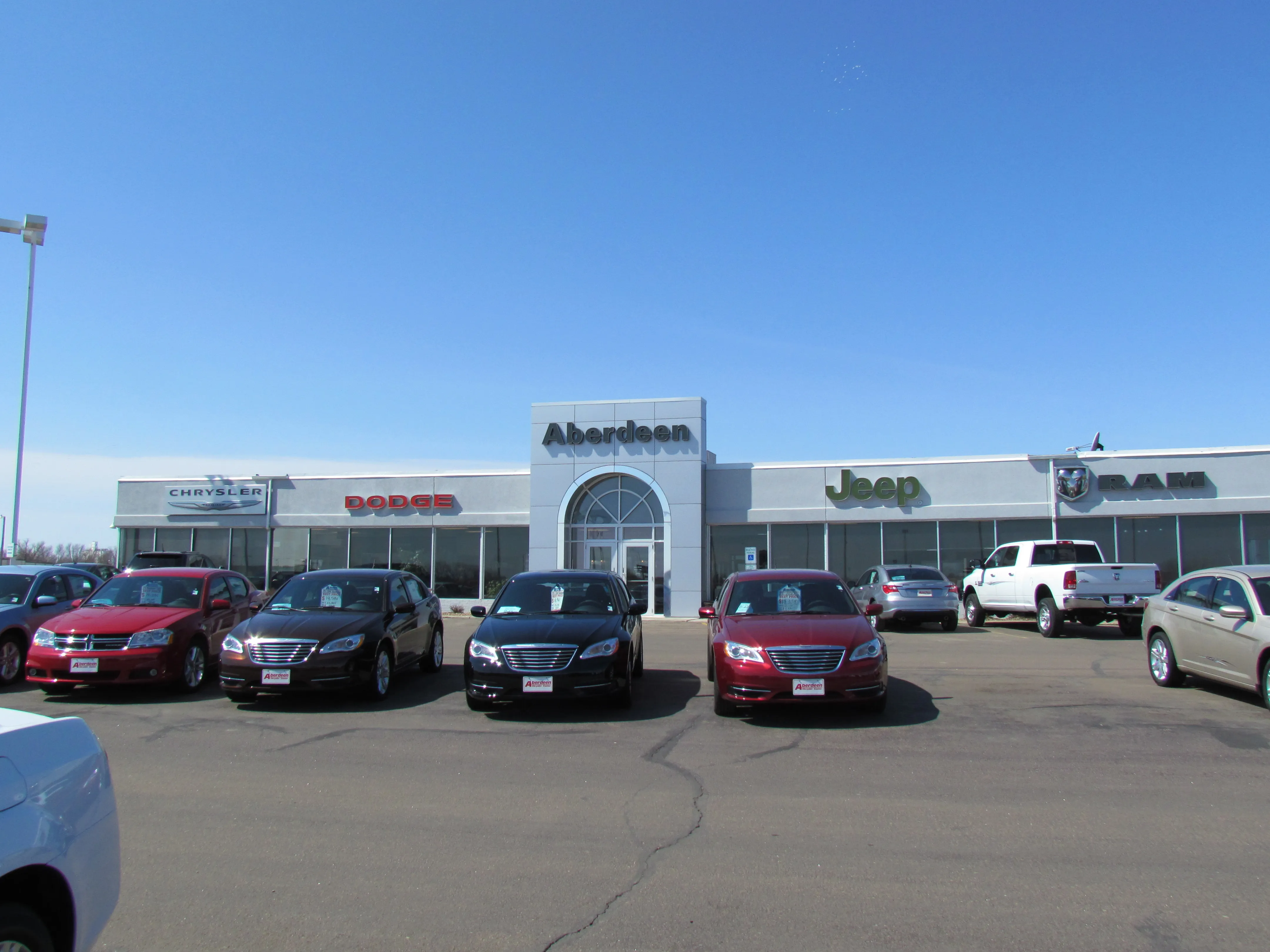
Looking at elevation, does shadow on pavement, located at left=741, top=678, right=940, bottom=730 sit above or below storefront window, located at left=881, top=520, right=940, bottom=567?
below

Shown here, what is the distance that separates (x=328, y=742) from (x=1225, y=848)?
23.4 ft

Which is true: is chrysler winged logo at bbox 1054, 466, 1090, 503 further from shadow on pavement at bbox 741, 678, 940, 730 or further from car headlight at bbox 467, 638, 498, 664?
car headlight at bbox 467, 638, 498, 664

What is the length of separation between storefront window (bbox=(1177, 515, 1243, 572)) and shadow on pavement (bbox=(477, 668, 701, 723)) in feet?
59.9

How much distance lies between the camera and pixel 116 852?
3439mm

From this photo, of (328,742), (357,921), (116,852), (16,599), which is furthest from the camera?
(16,599)

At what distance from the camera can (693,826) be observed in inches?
236

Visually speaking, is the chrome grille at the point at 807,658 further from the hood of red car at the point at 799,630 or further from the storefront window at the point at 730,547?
the storefront window at the point at 730,547

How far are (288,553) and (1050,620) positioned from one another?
22437 millimetres

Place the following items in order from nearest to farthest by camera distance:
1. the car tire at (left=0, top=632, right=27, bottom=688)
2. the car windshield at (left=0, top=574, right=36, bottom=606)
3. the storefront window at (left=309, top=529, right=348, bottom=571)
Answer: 1. the car tire at (left=0, top=632, right=27, bottom=688)
2. the car windshield at (left=0, top=574, right=36, bottom=606)
3. the storefront window at (left=309, top=529, right=348, bottom=571)

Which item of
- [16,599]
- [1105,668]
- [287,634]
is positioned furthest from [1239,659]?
[16,599]

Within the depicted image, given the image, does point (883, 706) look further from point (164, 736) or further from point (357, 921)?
point (164, 736)

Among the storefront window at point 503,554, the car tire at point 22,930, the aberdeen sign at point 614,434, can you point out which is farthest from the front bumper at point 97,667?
the storefront window at point 503,554

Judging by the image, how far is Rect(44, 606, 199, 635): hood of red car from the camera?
11.1 meters

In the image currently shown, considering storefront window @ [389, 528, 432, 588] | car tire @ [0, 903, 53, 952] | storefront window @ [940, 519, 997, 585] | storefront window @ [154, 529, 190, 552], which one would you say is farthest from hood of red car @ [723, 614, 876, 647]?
storefront window @ [154, 529, 190, 552]
